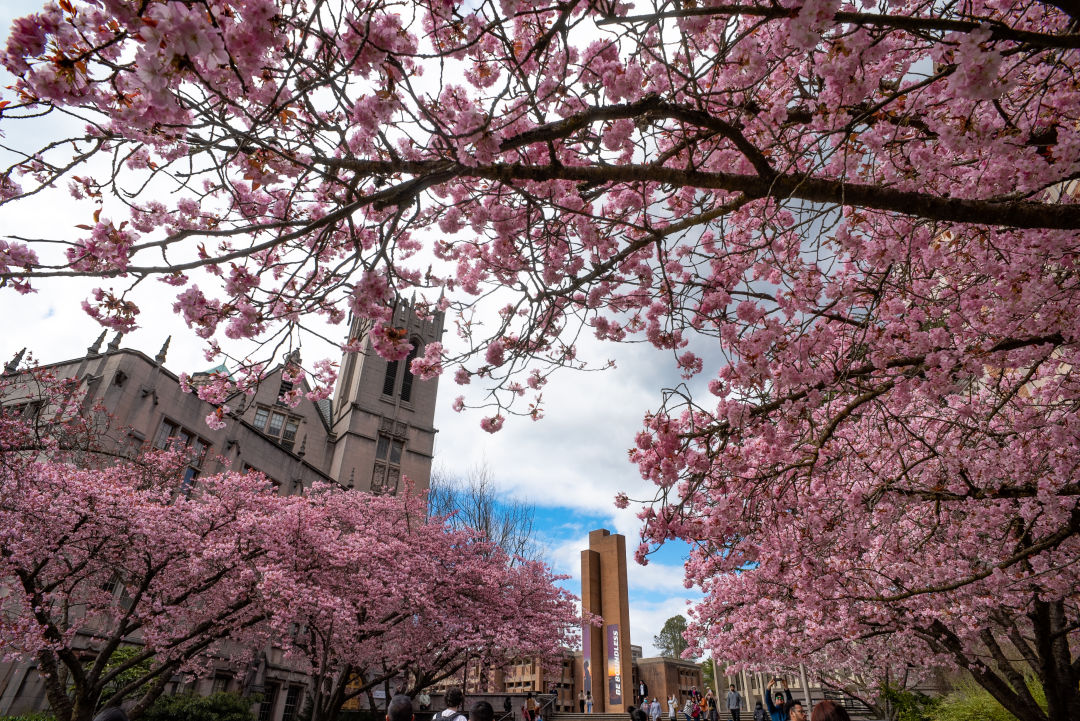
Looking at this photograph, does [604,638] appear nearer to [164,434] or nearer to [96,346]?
[164,434]

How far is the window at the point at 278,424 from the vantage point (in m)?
28.9

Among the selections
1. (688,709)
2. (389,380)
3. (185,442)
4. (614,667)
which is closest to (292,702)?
(185,442)

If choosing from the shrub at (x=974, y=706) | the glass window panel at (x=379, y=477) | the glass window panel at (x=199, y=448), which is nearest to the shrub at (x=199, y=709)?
the glass window panel at (x=199, y=448)

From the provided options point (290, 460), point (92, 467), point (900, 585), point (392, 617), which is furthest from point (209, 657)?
point (900, 585)

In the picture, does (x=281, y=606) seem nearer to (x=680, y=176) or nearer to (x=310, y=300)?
(x=310, y=300)

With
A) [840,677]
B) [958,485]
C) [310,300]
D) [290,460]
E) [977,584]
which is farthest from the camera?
[290,460]

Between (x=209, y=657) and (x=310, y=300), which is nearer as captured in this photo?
(x=310, y=300)

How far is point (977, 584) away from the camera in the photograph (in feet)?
27.1

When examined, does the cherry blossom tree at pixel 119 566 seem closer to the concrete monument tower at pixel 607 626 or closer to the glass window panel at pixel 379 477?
the concrete monument tower at pixel 607 626

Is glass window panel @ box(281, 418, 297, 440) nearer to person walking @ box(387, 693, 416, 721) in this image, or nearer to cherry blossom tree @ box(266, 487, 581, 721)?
cherry blossom tree @ box(266, 487, 581, 721)

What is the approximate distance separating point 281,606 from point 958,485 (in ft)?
39.3

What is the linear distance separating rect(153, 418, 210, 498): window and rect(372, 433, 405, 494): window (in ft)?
43.4

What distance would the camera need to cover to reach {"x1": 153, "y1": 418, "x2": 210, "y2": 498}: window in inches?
708

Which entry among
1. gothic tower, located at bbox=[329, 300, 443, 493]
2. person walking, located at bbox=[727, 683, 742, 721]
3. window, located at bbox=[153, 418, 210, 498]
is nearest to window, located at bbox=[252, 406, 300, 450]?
gothic tower, located at bbox=[329, 300, 443, 493]
